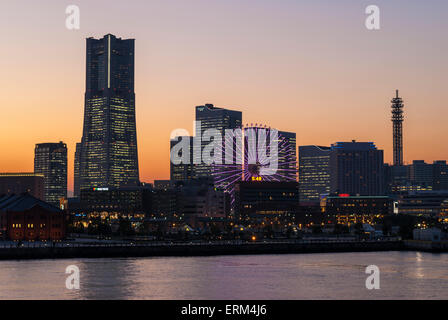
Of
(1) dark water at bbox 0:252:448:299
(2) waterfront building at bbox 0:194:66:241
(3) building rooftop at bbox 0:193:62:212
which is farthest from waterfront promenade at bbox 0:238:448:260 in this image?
(3) building rooftop at bbox 0:193:62:212

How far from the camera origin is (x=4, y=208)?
17988 centimetres

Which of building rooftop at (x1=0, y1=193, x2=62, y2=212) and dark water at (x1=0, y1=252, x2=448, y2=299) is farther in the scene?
building rooftop at (x1=0, y1=193, x2=62, y2=212)

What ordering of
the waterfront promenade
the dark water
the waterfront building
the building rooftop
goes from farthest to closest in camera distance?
1. the building rooftop
2. the waterfront building
3. the waterfront promenade
4. the dark water

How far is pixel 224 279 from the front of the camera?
327ft

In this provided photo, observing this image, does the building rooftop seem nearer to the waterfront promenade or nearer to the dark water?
the waterfront promenade

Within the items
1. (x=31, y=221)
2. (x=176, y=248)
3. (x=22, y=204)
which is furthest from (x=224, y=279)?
(x=22, y=204)

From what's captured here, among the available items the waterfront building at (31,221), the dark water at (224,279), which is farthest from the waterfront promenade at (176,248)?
the waterfront building at (31,221)

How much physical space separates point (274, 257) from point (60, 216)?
2354 inches

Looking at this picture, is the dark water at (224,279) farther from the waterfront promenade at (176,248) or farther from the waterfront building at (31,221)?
the waterfront building at (31,221)

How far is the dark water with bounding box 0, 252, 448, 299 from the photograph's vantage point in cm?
8388

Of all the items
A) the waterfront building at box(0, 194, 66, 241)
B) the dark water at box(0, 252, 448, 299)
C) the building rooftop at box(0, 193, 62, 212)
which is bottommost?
the dark water at box(0, 252, 448, 299)

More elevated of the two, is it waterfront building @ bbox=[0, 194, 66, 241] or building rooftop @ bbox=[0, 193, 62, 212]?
building rooftop @ bbox=[0, 193, 62, 212]
